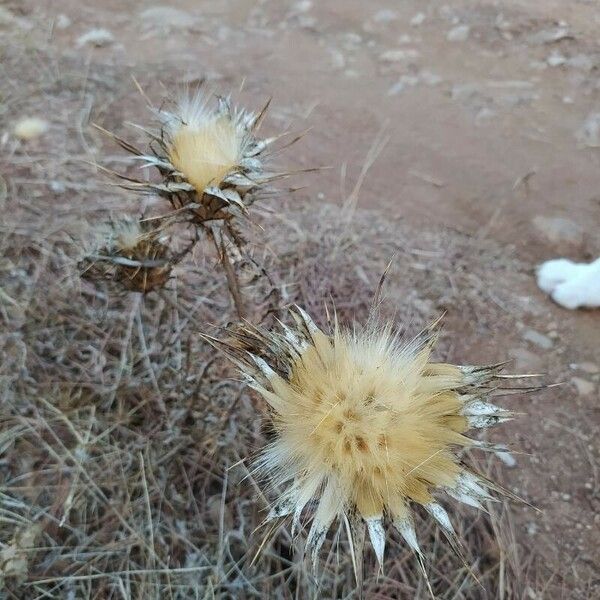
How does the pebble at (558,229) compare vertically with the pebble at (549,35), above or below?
below

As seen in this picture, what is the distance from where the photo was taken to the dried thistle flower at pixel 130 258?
1.39 meters

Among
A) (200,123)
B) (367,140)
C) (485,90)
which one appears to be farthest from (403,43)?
(200,123)

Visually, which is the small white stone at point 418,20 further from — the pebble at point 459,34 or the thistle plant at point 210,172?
the thistle plant at point 210,172

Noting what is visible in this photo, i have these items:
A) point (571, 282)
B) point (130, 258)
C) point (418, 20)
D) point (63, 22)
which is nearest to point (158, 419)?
point (130, 258)

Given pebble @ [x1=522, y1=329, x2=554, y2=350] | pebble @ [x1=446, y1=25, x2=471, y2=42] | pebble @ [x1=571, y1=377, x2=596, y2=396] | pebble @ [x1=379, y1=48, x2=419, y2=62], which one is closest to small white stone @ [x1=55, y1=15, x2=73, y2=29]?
pebble @ [x1=379, y1=48, x2=419, y2=62]

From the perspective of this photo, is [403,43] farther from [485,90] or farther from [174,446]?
[174,446]

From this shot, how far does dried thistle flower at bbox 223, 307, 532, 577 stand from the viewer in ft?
3.19

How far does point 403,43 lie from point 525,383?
2.02 m

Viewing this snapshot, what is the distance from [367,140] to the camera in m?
2.77

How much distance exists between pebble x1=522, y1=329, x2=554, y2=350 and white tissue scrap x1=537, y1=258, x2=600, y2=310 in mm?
142

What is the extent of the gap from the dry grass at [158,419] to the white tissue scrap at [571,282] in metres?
0.13

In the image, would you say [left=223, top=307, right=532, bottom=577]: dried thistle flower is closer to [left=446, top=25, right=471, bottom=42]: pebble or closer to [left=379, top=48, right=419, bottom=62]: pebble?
[left=379, top=48, right=419, bottom=62]: pebble

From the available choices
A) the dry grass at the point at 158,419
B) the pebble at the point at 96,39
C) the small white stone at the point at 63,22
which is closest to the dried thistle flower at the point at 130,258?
the dry grass at the point at 158,419

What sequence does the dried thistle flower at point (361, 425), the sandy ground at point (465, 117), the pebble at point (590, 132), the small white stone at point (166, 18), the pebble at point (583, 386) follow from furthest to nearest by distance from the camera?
the small white stone at point (166, 18), the pebble at point (590, 132), the pebble at point (583, 386), the sandy ground at point (465, 117), the dried thistle flower at point (361, 425)
